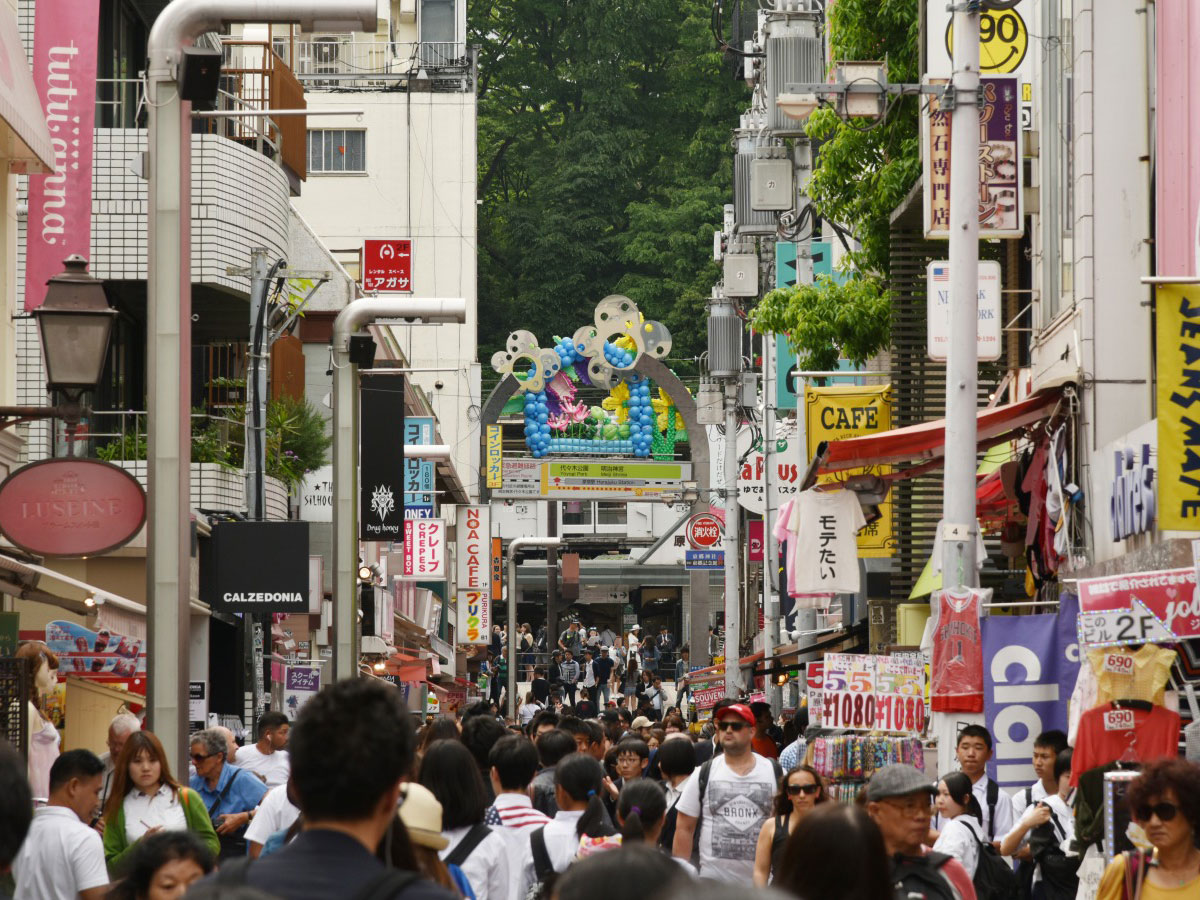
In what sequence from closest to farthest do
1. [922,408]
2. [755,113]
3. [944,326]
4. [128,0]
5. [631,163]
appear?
[944,326] < [922,408] < [128,0] < [755,113] < [631,163]

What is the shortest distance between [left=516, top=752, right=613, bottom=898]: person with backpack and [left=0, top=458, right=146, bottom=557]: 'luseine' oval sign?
2.60 meters

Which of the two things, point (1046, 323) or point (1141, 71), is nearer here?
point (1141, 71)

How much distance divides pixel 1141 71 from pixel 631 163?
55973 mm

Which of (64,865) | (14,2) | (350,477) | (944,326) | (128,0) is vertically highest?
(128,0)

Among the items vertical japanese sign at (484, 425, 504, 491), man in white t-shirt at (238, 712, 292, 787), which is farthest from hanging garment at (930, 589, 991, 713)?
vertical japanese sign at (484, 425, 504, 491)

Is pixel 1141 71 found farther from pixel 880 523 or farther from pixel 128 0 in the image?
pixel 128 0

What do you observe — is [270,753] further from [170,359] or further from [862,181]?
[862,181]

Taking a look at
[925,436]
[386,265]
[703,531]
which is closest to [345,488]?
[925,436]

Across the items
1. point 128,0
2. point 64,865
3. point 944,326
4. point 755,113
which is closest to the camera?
point 64,865

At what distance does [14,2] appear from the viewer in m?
19.0

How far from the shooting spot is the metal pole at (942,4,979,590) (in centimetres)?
1455

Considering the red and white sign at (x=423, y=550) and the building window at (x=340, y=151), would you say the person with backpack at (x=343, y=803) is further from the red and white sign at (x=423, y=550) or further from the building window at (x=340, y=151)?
the building window at (x=340, y=151)

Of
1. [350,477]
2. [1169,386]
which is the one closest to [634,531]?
[350,477]

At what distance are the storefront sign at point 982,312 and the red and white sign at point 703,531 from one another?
1144 inches
